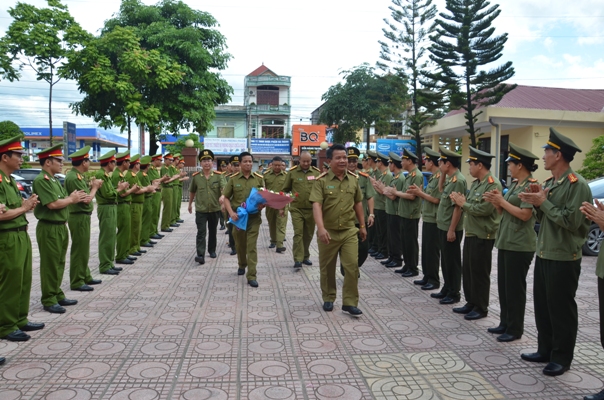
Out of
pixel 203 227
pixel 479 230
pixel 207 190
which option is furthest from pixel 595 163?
pixel 203 227

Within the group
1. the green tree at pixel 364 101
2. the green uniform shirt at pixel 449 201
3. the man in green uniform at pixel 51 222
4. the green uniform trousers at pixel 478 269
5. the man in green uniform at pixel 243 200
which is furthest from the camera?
the green tree at pixel 364 101

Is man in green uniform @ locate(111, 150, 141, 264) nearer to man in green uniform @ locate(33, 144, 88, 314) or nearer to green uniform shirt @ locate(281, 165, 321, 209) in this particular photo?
man in green uniform @ locate(33, 144, 88, 314)

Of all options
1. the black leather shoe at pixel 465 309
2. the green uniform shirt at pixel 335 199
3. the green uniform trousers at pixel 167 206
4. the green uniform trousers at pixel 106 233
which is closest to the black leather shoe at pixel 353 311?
the green uniform shirt at pixel 335 199

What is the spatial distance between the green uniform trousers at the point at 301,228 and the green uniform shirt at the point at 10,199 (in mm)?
4094

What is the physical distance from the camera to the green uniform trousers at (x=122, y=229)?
7.67 m

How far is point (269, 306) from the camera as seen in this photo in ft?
17.9

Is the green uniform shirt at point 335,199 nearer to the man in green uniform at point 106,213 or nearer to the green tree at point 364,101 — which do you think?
the man in green uniform at point 106,213

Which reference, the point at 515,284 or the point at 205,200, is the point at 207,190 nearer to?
the point at 205,200

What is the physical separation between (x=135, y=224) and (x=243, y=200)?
2.43m

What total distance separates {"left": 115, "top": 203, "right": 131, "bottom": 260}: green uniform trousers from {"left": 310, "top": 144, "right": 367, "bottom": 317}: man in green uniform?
12.8 feet

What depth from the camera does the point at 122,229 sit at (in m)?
7.73

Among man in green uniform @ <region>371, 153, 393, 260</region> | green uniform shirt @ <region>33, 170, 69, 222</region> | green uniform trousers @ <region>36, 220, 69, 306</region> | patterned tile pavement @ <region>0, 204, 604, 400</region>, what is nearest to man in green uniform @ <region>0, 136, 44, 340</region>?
patterned tile pavement @ <region>0, 204, 604, 400</region>

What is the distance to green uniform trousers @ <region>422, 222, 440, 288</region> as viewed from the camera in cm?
618

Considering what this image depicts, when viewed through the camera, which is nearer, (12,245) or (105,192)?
(12,245)
